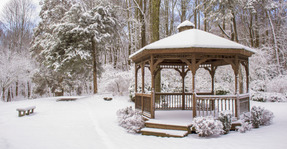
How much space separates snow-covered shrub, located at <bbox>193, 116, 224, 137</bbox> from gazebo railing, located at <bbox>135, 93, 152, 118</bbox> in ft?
7.63

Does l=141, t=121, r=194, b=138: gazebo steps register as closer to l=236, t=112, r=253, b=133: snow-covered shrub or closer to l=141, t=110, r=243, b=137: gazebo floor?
l=141, t=110, r=243, b=137: gazebo floor

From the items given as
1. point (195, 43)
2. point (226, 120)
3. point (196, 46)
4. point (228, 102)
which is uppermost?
point (195, 43)

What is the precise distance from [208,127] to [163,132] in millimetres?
1556

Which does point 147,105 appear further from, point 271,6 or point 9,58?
Answer: point 9,58

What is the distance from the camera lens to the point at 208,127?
7.05m

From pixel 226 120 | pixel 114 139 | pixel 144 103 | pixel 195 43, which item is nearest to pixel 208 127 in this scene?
pixel 226 120

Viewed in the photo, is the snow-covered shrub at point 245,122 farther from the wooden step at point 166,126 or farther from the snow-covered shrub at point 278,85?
the snow-covered shrub at point 278,85

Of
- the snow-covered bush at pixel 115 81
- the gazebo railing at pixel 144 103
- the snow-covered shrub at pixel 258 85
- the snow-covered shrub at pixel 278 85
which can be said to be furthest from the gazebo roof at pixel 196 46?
the snow-covered bush at pixel 115 81

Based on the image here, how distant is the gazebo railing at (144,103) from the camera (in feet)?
29.6

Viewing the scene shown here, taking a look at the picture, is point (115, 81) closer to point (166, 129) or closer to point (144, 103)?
point (144, 103)

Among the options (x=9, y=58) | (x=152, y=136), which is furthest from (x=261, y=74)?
(x=9, y=58)

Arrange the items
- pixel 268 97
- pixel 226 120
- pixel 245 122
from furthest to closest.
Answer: pixel 268 97 → pixel 245 122 → pixel 226 120

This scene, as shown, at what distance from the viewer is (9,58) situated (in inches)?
981

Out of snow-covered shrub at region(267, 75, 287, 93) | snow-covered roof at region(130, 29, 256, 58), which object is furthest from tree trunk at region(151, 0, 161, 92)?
snow-covered shrub at region(267, 75, 287, 93)
